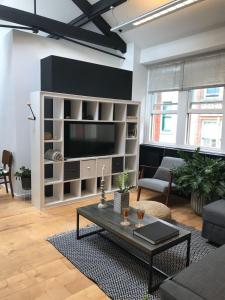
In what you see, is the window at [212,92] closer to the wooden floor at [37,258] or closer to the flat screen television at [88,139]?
the flat screen television at [88,139]

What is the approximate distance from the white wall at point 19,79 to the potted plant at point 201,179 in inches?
107

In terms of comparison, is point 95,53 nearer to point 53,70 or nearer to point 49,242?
point 53,70

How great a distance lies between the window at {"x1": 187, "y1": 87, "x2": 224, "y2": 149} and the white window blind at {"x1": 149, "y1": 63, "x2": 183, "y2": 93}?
38 centimetres

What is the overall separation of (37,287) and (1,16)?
3642 mm

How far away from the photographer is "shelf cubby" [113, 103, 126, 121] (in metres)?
4.82

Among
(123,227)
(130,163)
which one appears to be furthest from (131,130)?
(123,227)

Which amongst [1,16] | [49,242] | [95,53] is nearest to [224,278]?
[49,242]

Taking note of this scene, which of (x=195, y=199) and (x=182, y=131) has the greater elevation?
(x=182, y=131)

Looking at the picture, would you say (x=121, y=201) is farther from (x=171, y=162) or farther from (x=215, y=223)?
(x=171, y=162)

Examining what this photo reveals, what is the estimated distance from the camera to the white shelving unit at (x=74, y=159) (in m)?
3.85

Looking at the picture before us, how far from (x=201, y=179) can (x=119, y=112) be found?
209 centimetres

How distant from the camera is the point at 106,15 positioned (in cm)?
473

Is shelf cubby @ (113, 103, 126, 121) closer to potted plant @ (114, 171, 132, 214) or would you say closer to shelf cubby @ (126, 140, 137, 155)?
shelf cubby @ (126, 140, 137, 155)

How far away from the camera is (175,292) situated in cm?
150
